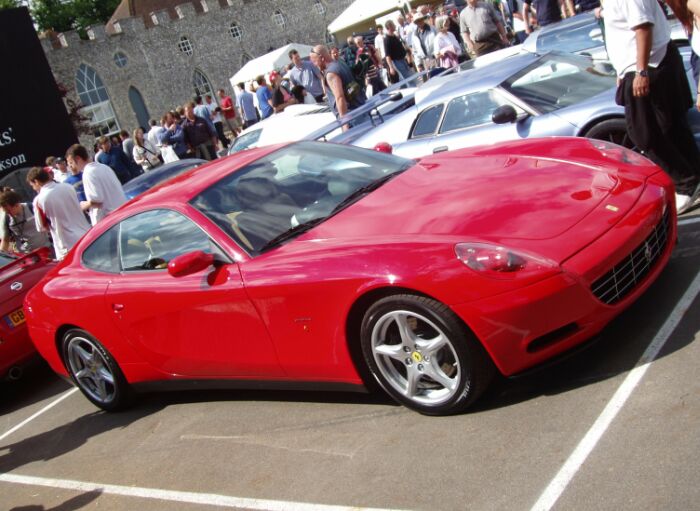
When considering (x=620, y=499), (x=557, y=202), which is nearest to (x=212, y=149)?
(x=557, y=202)

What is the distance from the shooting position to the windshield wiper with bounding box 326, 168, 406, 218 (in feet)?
15.8

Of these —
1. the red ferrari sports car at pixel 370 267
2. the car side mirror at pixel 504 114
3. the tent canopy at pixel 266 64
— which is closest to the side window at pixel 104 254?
→ the red ferrari sports car at pixel 370 267

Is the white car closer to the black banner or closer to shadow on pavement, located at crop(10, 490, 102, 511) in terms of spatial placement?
shadow on pavement, located at crop(10, 490, 102, 511)

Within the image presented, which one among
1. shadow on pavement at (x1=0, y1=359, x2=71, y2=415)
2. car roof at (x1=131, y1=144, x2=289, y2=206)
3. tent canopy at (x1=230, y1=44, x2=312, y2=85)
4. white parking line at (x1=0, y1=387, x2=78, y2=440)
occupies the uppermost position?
tent canopy at (x1=230, y1=44, x2=312, y2=85)

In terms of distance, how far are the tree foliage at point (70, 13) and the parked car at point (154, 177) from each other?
77.6 meters

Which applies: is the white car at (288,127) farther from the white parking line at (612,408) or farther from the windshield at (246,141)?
the white parking line at (612,408)

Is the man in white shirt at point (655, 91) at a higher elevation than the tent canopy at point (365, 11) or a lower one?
lower

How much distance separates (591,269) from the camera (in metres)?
3.70

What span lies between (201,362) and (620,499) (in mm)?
2772

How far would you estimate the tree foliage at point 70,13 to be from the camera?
8512cm

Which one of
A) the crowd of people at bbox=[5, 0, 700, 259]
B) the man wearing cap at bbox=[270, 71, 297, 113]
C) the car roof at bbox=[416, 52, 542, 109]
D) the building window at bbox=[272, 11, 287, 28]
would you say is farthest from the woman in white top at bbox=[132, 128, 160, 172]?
the building window at bbox=[272, 11, 287, 28]

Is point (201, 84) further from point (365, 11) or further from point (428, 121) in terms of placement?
point (428, 121)

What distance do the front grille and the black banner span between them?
69.0 feet

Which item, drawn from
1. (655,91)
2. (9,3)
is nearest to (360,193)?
(655,91)
